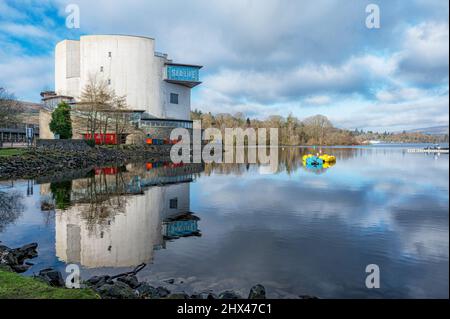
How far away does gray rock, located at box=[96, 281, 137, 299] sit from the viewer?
6.28 meters

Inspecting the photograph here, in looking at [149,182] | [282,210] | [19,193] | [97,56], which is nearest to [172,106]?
[97,56]

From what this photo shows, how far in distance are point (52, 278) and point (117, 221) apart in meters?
5.98

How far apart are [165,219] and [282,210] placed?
531 centimetres

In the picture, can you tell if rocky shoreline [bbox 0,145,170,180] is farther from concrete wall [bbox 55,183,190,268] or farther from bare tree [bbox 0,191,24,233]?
concrete wall [bbox 55,183,190,268]

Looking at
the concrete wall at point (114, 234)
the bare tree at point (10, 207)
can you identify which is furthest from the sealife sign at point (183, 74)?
the concrete wall at point (114, 234)

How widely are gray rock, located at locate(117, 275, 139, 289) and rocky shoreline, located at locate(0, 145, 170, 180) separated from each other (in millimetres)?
22379

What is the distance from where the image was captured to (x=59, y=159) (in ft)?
112

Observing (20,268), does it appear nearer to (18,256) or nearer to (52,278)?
(18,256)

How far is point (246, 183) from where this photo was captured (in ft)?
81.8

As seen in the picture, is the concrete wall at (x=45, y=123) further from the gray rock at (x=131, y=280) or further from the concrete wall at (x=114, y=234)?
the gray rock at (x=131, y=280)

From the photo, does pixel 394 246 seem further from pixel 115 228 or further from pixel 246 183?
pixel 246 183

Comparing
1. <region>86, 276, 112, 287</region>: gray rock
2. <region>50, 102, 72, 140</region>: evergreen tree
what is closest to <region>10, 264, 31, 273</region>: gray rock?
<region>86, 276, 112, 287</region>: gray rock

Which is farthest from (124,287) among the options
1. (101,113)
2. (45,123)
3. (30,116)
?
(30,116)

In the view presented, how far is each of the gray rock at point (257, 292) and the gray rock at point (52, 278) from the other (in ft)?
13.0
